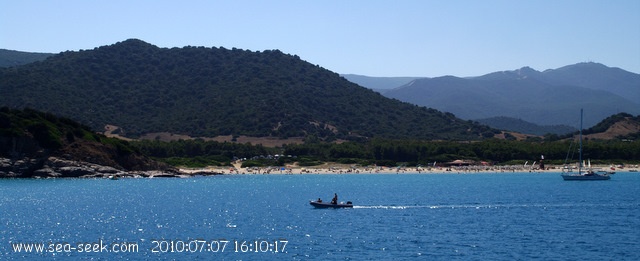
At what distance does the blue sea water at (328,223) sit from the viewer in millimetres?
43500

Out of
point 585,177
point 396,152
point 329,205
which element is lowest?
point 329,205

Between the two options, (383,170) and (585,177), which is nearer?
(585,177)

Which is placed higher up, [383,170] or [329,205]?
[383,170]

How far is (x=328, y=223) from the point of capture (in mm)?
57000

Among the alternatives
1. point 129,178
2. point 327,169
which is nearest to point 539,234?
point 129,178

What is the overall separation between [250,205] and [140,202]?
11873 millimetres

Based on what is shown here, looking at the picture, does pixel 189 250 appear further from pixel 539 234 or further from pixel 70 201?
pixel 70 201

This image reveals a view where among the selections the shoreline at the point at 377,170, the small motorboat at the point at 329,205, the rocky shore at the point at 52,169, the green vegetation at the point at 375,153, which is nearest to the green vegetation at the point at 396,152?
the green vegetation at the point at 375,153

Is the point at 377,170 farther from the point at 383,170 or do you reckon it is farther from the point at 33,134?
the point at 33,134

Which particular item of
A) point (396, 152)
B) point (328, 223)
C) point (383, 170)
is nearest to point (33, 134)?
point (383, 170)

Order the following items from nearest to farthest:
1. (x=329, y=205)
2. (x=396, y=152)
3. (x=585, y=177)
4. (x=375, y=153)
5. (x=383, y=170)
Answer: (x=329, y=205)
(x=585, y=177)
(x=383, y=170)
(x=396, y=152)
(x=375, y=153)

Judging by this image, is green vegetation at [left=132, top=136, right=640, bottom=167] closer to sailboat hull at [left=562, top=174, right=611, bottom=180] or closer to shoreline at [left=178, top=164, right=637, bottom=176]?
shoreline at [left=178, top=164, right=637, bottom=176]

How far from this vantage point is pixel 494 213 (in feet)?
210

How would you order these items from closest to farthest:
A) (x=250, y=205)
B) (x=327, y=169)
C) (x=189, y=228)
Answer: (x=189, y=228)
(x=250, y=205)
(x=327, y=169)
